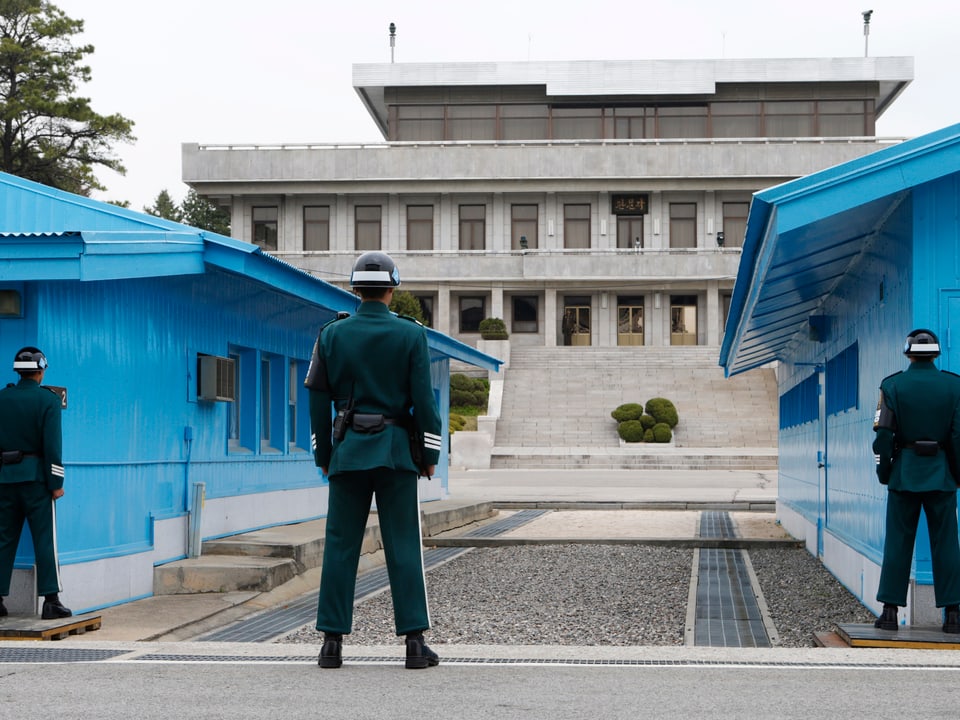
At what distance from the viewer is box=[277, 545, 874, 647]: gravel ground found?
1011cm

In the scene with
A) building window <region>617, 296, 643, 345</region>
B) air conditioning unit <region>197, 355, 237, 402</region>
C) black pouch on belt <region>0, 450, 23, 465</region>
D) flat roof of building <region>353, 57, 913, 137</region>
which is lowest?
black pouch on belt <region>0, 450, 23, 465</region>

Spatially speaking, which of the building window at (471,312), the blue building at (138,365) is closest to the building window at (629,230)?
the building window at (471,312)

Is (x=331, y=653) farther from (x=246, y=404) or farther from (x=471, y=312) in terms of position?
(x=471, y=312)

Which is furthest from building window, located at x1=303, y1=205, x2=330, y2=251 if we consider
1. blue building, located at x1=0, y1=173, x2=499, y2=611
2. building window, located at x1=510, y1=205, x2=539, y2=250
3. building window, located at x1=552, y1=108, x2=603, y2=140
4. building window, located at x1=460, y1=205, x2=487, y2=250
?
blue building, located at x1=0, y1=173, x2=499, y2=611

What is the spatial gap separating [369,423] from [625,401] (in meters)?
44.4

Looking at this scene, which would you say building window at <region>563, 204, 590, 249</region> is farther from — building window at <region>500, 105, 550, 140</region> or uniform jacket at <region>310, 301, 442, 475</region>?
uniform jacket at <region>310, 301, 442, 475</region>

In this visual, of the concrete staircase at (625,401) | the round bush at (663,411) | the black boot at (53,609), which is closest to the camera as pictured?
the black boot at (53,609)

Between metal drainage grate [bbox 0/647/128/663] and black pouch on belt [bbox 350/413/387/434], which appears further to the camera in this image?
metal drainage grate [bbox 0/647/128/663]

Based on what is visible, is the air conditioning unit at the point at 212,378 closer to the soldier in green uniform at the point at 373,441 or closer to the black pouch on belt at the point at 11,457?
the black pouch on belt at the point at 11,457

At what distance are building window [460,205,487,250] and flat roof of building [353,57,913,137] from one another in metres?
7.13

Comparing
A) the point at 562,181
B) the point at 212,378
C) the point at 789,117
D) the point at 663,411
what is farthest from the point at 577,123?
the point at 212,378

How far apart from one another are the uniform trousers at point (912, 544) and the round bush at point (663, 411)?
122 ft

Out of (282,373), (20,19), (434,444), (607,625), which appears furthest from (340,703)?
(20,19)

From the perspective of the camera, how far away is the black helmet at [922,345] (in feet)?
26.4
